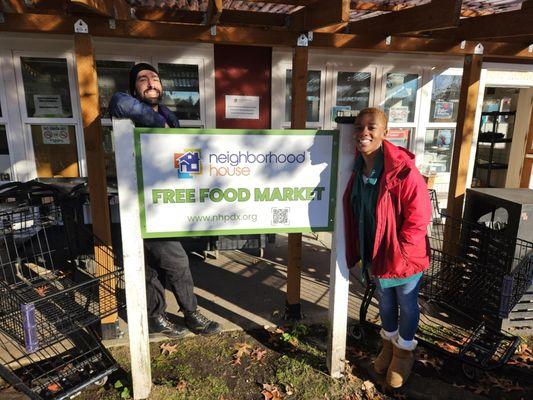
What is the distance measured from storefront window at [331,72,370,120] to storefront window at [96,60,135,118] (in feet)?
9.94

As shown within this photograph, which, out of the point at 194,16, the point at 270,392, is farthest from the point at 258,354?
the point at 194,16

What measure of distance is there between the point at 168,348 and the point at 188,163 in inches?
65.2

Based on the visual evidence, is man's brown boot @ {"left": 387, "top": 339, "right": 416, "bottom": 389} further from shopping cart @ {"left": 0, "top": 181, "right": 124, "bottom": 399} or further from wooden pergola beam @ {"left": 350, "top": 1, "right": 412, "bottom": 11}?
wooden pergola beam @ {"left": 350, "top": 1, "right": 412, "bottom": 11}

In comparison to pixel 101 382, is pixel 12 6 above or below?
above

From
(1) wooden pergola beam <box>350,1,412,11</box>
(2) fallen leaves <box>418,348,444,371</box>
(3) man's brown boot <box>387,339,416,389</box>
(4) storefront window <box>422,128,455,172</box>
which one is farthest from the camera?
(4) storefront window <box>422,128,455,172</box>

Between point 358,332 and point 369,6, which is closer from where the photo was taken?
point 358,332

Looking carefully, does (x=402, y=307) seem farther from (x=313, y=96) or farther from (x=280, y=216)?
(x=313, y=96)

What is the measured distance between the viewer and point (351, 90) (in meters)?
5.72

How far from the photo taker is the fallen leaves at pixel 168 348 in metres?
3.08

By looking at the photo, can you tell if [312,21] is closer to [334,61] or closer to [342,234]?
[342,234]

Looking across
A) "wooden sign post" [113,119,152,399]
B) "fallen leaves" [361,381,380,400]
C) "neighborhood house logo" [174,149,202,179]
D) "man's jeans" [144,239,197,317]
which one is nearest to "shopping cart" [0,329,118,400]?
"wooden sign post" [113,119,152,399]

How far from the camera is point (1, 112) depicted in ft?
15.2

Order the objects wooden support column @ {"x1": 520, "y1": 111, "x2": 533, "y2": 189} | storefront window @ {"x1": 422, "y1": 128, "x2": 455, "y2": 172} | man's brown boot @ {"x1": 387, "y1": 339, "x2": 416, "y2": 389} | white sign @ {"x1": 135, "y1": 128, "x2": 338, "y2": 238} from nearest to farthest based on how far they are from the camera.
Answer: white sign @ {"x1": 135, "y1": 128, "x2": 338, "y2": 238} < man's brown boot @ {"x1": 387, "y1": 339, "x2": 416, "y2": 389} < storefront window @ {"x1": 422, "y1": 128, "x2": 455, "y2": 172} < wooden support column @ {"x1": 520, "y1": 111, "x2": 533, "y2": 189}

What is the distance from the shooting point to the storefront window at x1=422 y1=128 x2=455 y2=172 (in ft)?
20.3
